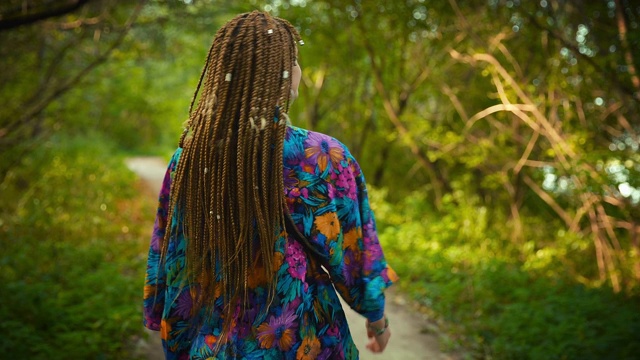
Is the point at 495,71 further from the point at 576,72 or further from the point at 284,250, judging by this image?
the point at 284,250

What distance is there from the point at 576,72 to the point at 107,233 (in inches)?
245

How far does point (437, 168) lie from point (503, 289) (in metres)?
4.27

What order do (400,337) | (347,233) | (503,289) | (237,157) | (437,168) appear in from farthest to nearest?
1. (437,168)
2. (503,289)
3. (400,337)
4. (347,233)
5. (237,157)

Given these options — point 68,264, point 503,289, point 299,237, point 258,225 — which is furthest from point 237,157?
point 68,264

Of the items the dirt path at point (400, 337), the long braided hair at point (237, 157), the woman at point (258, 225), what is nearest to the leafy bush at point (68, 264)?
the dirt path at point (400, 337)

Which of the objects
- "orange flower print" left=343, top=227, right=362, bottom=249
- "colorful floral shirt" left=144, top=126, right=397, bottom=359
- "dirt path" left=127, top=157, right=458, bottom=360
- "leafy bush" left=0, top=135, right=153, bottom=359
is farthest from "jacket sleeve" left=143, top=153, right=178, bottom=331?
"dirt path" left=127, top=157, right=458, bottom=360

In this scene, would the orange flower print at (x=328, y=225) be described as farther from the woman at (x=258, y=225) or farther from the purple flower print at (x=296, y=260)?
the purple flower print at (x=296, y=260)

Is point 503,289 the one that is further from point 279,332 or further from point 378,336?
point 279,332

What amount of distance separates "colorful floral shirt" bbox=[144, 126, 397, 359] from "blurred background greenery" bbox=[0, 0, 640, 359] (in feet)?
6.64

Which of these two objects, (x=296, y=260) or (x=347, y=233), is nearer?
(x=296, y=260)

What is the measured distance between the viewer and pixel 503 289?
16.9ft

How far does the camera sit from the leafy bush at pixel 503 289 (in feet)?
12.8

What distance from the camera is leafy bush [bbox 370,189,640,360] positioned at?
3.89m

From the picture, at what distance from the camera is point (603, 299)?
4574 millimetres
